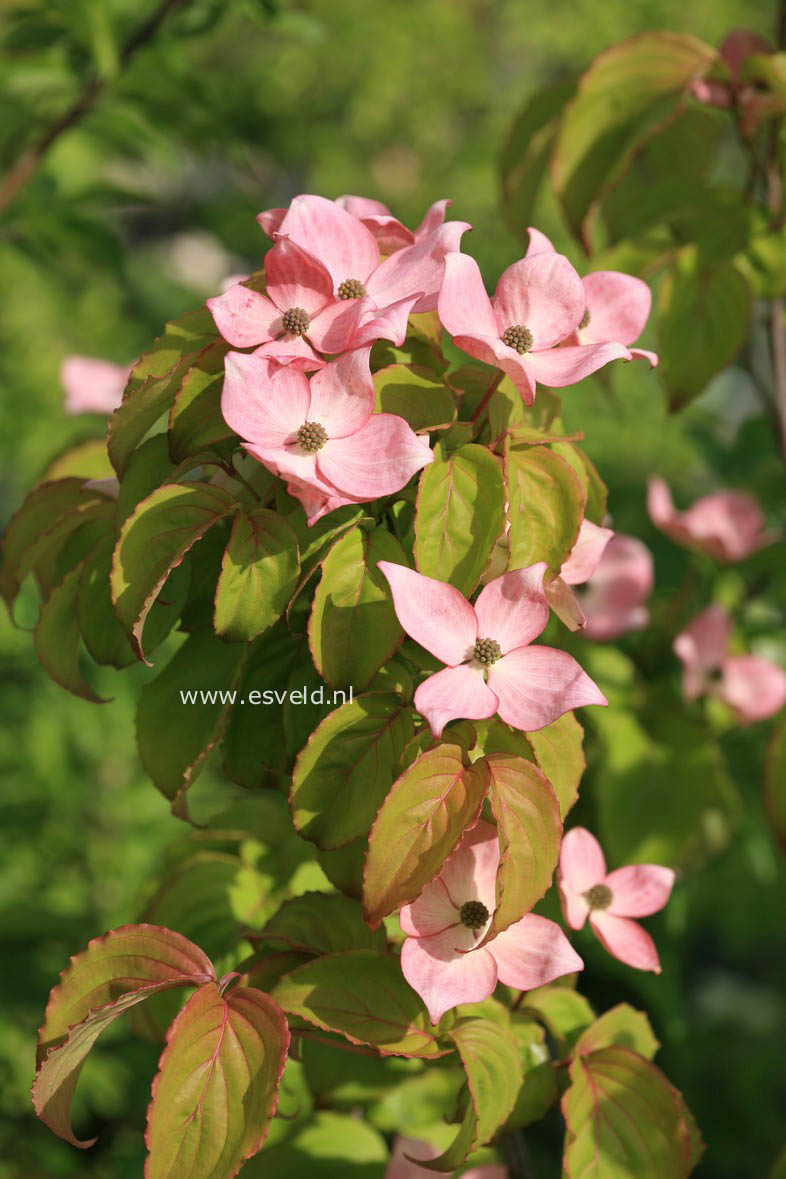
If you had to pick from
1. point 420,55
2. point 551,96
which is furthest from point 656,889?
point 420,55

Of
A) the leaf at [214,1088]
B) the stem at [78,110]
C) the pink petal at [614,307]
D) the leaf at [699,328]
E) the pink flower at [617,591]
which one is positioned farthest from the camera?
the stem at [78,110]

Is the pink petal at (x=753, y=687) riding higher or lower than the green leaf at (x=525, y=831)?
lower

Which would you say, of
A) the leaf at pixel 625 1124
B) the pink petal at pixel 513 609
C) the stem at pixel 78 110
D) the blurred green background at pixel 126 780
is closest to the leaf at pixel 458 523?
the pink petal at pixel 513 609

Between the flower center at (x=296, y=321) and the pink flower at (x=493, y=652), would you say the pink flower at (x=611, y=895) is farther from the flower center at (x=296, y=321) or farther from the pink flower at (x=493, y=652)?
the flower center at (x=296, y=321)

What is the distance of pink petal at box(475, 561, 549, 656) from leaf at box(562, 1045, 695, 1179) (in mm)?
210

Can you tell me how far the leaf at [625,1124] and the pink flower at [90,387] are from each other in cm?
53

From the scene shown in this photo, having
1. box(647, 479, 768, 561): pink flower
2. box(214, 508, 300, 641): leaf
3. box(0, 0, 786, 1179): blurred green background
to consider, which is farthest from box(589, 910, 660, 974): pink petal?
box(647, 479, 768, 561): pink flower

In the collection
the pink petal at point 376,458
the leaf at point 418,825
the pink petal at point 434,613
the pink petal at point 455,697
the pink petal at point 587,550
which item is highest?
the pink petal at point 376,458

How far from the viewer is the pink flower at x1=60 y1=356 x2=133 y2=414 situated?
0.77 metres

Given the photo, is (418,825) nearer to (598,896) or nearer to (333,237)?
(598,896)

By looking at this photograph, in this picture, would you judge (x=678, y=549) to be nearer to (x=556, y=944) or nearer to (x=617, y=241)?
(x=617, y=241)

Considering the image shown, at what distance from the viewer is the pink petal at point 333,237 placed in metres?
0.46

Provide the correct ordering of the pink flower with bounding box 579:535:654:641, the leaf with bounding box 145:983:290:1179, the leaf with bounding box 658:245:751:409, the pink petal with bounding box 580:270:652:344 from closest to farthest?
the leaf with bounding box 145:983:290:1179 < the pink petal with bounding box 580:270:652:344 < the leaf with bounding box 658:245:751:409 < the pink flower with bounding box 579:535:654:641

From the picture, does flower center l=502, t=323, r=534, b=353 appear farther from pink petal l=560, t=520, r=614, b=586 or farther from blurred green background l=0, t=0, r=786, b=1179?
blurred green background l=0, t=0, r=786, b=1179
